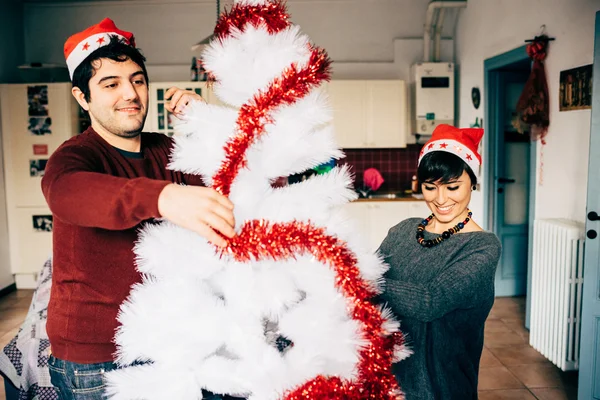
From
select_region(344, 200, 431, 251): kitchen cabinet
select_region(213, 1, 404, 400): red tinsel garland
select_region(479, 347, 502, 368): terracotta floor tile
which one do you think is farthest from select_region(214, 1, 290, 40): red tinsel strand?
select_region(344, 200, 431, 251): kitchen cabinet

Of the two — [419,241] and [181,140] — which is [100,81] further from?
[419,241]

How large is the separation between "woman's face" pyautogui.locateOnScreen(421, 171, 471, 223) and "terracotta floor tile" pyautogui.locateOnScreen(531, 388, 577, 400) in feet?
7.05

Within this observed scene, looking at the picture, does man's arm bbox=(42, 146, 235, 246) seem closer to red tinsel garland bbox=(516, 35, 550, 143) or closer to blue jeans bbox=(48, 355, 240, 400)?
blue jeans bbox=(48, 355, 240, 400)

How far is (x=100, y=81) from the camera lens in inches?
42.1

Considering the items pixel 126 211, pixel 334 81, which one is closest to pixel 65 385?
pixel 126 211

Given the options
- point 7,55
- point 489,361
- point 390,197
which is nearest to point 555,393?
point 489,361

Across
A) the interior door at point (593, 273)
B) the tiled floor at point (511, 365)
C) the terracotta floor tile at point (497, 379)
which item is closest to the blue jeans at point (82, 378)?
the tiled floor at point (511, 365)

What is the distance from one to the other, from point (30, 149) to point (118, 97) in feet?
16.2

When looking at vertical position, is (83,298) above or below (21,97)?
below

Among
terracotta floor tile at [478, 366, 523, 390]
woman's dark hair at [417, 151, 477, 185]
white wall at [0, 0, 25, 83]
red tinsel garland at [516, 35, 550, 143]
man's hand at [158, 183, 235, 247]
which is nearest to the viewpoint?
man's hand at [158, 183, 235, 247]

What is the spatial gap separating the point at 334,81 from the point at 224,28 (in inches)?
198

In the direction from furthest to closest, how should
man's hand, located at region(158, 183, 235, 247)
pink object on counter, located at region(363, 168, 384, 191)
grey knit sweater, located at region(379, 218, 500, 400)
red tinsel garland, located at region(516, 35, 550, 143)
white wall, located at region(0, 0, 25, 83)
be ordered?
1. pink object on counter, located at region(363, 168, 384, 191)
2. white wall, located at region(0, 0, 25, 83)
3. red tinsel garland, located at region(516, 35, 550, 143)
4. grey knit sweater, located at region(379, 218, 500, 400)
5. man's hand, located at region(158, 183, 235, 247)

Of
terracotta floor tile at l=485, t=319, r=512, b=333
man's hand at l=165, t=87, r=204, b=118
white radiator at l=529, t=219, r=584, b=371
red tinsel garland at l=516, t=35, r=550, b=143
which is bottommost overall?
terracotta floor tile at l=485, t=319, r=512, b=333

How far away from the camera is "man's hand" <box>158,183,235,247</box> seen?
669 mm
